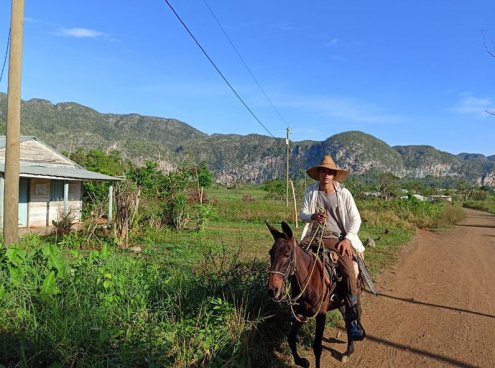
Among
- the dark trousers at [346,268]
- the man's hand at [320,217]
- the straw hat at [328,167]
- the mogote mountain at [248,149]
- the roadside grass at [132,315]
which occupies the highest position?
the mogote mountain at [248,149]

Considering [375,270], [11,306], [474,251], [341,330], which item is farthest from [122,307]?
[474,251]

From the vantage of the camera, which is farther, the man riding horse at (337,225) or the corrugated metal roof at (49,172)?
the corrugated metal roof at (49,172)

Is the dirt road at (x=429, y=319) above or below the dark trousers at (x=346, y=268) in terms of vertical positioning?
below

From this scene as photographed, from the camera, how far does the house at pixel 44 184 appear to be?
58.9ft

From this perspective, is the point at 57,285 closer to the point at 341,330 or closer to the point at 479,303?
the point at 341,330

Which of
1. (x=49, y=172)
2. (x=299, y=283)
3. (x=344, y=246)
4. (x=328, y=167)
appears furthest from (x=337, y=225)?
(x=49, y=172)

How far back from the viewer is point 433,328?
266 inches

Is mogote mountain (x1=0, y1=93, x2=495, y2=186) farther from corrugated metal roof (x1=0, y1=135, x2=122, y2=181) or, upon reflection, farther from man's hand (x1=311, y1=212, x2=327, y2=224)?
man's hand (x1=311, y1=212, x2=327, y2=224)

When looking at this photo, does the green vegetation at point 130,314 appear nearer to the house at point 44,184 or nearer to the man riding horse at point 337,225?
the man riding horse at point 337,225

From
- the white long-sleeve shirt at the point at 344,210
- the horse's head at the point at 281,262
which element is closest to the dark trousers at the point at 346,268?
the white long-sleeve shirt at the point at 344,210

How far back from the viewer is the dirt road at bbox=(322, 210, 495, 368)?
5.55 metres

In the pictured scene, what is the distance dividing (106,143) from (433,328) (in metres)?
101

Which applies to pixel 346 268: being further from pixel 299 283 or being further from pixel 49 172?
pixel 49 172

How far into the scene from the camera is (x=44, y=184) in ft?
63.5
